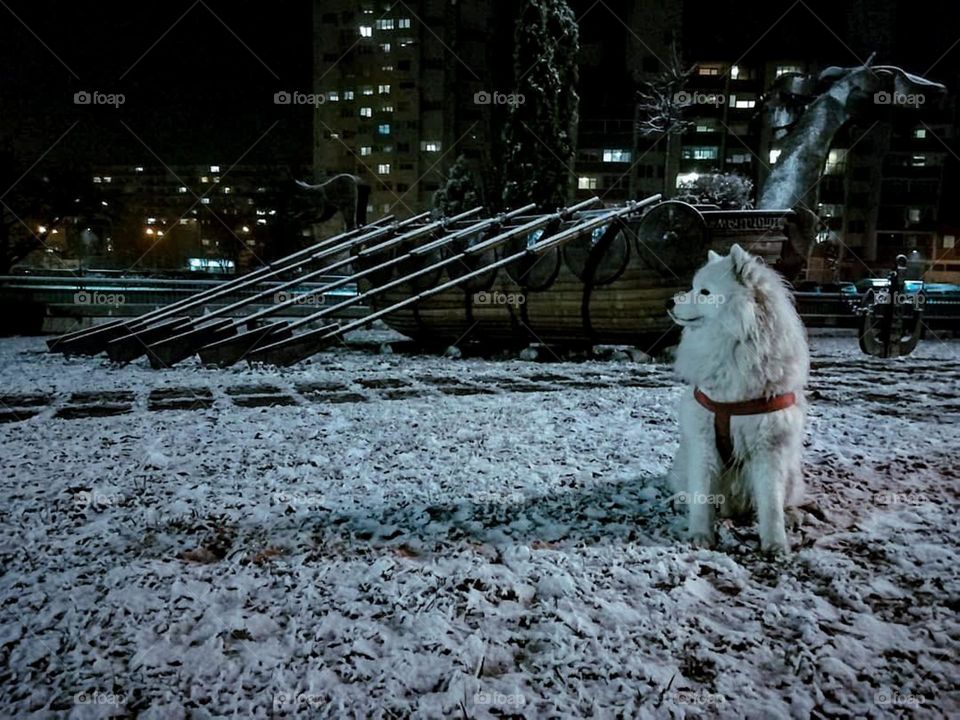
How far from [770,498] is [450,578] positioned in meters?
1.58

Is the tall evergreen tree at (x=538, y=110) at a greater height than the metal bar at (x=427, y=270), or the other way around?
the tall evergreen tree at (x=538, y=110)

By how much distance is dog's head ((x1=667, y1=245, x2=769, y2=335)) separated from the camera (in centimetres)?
282

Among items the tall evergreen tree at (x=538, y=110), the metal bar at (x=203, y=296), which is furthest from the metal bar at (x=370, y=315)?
the tall evergreen tree at (x=538, y=110)

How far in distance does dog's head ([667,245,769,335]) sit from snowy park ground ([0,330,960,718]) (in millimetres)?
1143

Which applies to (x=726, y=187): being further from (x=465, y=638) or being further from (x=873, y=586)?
(x=465, y=638)

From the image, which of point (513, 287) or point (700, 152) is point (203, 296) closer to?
point (513, 287)

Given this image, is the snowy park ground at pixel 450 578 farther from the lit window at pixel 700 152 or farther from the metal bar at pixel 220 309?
the lit window at pixel 700 152

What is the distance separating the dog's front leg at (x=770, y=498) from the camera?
9.33 ft

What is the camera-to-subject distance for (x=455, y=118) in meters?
69.1

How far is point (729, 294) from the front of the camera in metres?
2.84

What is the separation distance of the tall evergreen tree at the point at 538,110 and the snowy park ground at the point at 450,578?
13143 millimetres

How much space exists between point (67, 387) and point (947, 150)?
69.3 m

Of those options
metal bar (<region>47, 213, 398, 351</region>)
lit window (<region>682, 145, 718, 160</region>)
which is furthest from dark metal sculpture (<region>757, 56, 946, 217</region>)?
lit window (<region>682, 145, 718, 160</region>)

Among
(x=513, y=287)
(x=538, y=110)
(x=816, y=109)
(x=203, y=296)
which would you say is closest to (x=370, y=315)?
(x=513, y=287)
